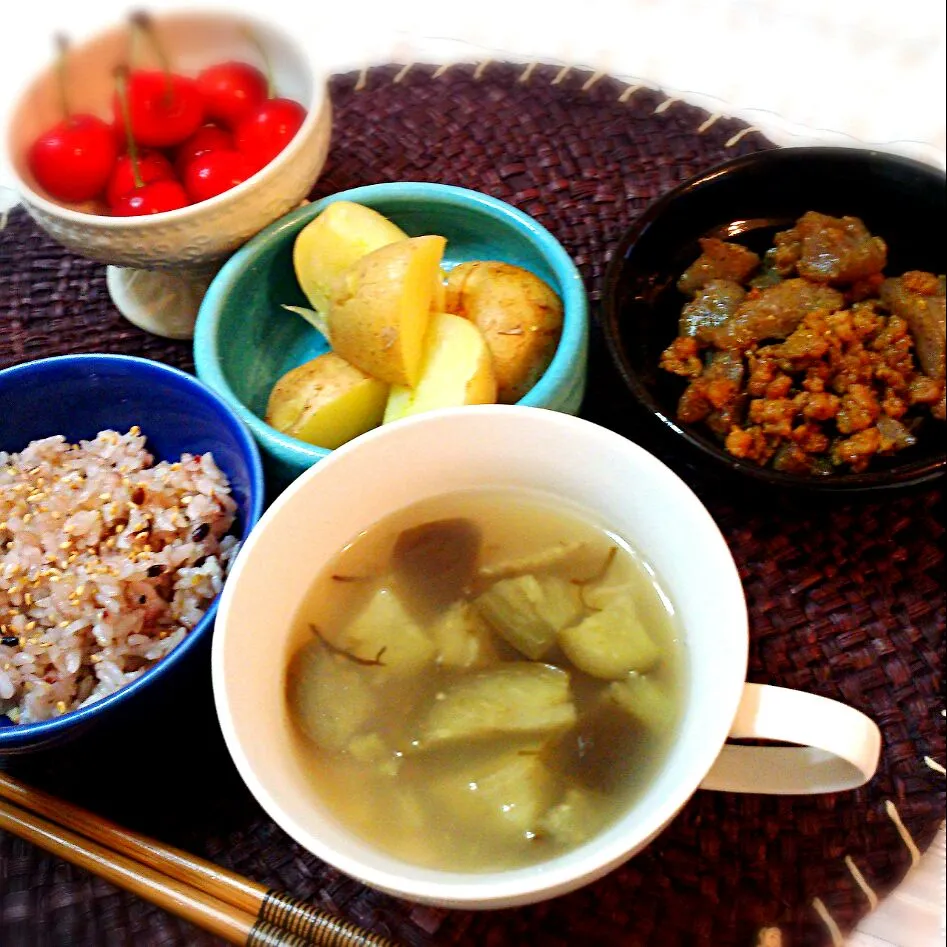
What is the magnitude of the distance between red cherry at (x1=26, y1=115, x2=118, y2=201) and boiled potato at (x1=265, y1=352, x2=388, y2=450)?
333 millimetres

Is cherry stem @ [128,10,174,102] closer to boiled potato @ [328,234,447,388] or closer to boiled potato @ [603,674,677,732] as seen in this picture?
boiled potato @ [328,234,447,388]

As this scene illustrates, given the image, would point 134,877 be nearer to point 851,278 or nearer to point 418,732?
point 418,732

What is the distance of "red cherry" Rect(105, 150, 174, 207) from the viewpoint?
0.98 meters

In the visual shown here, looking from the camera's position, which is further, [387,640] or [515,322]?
[515,322]

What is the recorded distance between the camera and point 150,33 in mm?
1021

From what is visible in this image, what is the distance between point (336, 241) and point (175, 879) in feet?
2.05

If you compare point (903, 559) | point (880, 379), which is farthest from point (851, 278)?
point (903, 559)

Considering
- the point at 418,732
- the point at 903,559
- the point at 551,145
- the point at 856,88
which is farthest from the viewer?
the point at 856,88

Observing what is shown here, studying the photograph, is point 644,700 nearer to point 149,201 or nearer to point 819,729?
point 819,729

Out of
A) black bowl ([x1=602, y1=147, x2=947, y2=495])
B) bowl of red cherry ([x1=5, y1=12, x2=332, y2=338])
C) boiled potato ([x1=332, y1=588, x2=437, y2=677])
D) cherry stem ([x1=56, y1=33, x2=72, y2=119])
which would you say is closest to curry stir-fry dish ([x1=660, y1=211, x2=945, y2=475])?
black bowl ([x1=602, y1=147, x2=947, y2=495])

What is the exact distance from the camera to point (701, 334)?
963 mm

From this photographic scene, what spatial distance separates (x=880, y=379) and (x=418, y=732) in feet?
1.96

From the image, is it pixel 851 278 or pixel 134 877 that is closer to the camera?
pixel 134 877

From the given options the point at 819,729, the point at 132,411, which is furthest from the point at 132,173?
the point at 819,729
